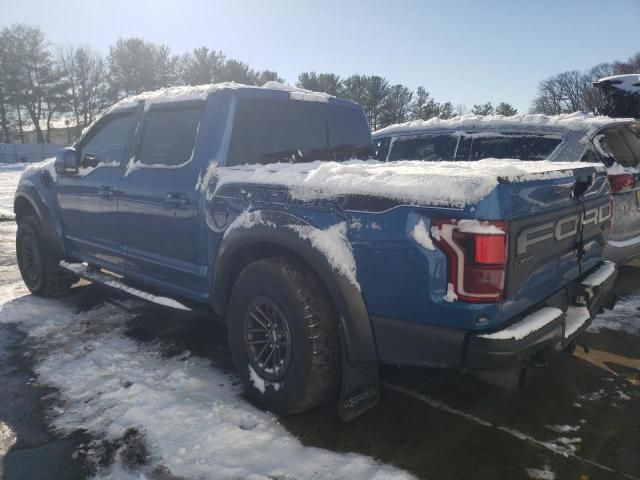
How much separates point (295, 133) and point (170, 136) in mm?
921

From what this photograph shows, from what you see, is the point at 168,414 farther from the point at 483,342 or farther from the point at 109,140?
the point at 109,140

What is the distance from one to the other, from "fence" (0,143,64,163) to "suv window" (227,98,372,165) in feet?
133

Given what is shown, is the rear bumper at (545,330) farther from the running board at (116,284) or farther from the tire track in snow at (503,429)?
the running board at (116,284)

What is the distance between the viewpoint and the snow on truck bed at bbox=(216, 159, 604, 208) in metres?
2.01

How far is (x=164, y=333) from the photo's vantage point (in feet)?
13.6

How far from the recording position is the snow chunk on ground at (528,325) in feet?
6.74

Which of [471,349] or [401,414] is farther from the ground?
[471,349]

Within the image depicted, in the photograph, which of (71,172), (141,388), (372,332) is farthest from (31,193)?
(372,332)

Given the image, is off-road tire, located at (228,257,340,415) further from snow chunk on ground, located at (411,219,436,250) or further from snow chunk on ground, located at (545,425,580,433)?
snow chunk on ground, located at (545,425,580,433)

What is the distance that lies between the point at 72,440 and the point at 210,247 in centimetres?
130

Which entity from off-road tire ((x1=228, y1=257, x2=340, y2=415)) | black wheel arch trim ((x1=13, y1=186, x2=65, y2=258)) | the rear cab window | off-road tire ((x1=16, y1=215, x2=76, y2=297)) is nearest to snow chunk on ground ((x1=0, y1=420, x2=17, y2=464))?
off-road tire ((x1=228, y1=257, x2=340, y2=415))

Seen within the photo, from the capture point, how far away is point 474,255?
6.55ft

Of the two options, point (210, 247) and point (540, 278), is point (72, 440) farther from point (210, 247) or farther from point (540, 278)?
point (540, 278)

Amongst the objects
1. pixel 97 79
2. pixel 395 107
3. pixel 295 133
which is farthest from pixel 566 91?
pixel 295 133
